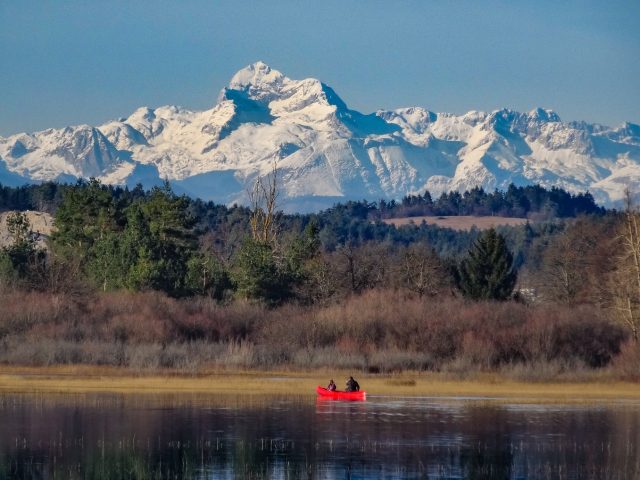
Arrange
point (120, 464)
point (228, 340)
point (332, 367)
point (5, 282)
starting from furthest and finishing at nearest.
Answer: point (5, 282) < point (228, 340) < point (332, 367) < point (120, 464)

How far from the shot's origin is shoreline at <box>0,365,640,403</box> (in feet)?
234

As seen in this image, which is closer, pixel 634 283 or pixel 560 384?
pixel 560 384

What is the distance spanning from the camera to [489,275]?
4628 inches

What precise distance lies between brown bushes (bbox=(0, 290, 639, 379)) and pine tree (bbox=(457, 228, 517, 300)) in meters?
18.2

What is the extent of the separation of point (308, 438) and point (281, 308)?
148 feet

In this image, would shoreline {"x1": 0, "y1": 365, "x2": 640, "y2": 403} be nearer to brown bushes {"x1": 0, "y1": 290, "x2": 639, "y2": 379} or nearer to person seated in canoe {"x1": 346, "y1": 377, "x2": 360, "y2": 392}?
brown bushes {"x1": 0, "y1": 290, "x2": 639, "y2": 379}

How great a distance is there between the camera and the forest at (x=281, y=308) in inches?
3273

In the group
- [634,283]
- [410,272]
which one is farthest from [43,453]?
[410,272]

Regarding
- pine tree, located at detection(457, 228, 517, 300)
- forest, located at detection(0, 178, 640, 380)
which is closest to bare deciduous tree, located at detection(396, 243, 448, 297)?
forest, located at detection(0, 178, 640, 380)

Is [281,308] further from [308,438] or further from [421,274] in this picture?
[308,438]

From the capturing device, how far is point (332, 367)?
8294cm

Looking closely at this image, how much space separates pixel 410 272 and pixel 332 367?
40042 millimetres

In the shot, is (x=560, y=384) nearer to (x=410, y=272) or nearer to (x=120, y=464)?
(x=120, y=464)

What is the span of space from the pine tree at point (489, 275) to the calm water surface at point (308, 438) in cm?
4751
